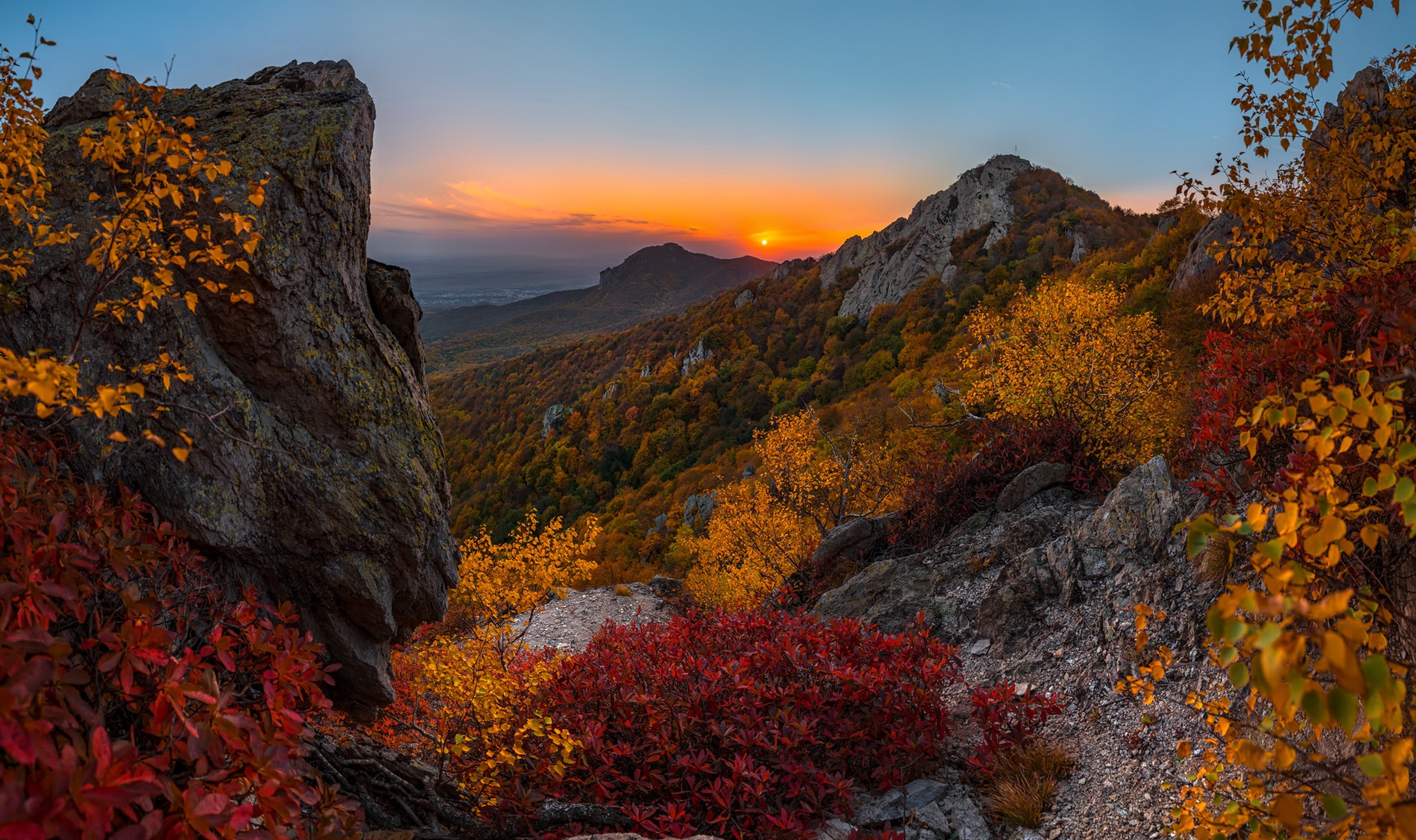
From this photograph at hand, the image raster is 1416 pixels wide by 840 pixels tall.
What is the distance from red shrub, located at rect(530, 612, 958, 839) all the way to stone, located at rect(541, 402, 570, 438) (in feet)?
228

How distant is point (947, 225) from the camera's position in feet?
230

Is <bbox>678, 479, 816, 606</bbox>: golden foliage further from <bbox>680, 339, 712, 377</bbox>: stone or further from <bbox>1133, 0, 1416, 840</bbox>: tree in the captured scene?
<bbox>680, 339, 712, 377</bbox>: stone

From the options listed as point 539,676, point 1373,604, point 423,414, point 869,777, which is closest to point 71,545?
point 423,414

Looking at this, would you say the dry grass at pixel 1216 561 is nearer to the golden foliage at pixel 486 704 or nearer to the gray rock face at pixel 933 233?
the golden foliage at pixel 486 704

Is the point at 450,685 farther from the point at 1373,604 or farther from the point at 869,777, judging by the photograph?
the point at 1373,604

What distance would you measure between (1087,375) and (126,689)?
1548cm

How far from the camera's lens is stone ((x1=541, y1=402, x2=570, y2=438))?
76000mm

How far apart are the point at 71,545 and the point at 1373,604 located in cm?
592

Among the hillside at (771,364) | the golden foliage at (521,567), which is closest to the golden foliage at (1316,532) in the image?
the golden foliage at (521,567)

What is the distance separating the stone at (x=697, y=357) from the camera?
2909 inches

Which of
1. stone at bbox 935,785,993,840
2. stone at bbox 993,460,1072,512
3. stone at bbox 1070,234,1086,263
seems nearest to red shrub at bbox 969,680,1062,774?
stone at bbox 935,785,993,840

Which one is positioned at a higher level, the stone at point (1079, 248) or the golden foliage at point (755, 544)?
the stone at point (1079, 248)

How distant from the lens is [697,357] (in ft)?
245

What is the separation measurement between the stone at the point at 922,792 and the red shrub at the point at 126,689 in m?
5.25
